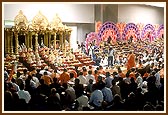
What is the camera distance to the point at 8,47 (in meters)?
7.19

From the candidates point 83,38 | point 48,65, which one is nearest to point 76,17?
point 83,38

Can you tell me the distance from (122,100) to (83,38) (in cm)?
116

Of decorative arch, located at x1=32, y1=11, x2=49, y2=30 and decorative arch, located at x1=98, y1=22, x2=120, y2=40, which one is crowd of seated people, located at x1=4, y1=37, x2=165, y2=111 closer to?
decorative arch, located at x1=98, y1=22, x2=120, y2=40

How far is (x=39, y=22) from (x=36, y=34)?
0.24 meters

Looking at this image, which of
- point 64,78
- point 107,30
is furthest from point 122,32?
point 64,78

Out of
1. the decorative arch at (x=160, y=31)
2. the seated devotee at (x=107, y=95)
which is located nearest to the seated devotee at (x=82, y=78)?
the seated devotee at (x=107, y=95)

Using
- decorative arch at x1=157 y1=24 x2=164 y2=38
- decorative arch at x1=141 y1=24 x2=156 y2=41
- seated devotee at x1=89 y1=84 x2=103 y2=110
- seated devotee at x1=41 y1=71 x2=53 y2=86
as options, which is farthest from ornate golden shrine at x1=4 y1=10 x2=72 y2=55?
decorative arch at x1=157 y1=24 x2=164 y2=38

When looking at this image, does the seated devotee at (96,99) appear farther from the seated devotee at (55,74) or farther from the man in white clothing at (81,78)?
the seated devotee at (55,74)

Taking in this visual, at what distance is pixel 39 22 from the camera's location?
295 inches

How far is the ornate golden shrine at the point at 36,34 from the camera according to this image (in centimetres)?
723

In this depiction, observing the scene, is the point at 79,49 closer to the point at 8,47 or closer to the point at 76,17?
the point at 76,17

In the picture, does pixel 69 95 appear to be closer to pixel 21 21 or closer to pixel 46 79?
pixel 46 79

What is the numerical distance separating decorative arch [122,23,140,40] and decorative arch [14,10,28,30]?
161 centimetres

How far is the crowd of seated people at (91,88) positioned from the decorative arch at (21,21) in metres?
0.69
